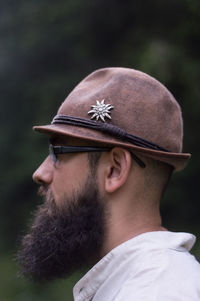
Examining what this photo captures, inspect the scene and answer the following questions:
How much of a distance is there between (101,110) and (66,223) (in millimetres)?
448

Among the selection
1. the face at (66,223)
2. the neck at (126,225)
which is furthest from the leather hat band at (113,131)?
the neck at (126,225)

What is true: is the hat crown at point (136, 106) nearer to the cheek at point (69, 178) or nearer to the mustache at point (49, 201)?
the cheek at point (69, 178)

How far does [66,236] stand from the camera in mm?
1982

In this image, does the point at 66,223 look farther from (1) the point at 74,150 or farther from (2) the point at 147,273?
(2) the point at 147,273

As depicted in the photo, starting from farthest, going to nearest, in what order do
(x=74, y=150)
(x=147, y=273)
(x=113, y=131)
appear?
1. (x=74, y=150)
2. (x=113, y=131)
3. (x=147, y=273)

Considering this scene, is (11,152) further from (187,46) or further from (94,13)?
(187,46)

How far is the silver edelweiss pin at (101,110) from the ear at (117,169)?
127mm

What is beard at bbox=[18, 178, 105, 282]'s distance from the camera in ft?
6.31

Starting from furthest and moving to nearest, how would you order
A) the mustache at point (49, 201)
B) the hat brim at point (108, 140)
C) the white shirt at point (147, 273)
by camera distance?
the mustache at point (49, 201)
the hat brim at point (108, 140)
the white shirt at point (147, 273)

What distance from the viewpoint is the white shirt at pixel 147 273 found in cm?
151

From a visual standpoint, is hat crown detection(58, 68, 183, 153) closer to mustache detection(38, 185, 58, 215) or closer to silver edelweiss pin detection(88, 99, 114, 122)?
silver edelweiss pin detection(88, 99, 114, 122)

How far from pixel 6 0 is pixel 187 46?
2.68 meters

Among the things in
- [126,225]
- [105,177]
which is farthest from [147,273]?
[105,177]

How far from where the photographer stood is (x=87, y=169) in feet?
6.37
